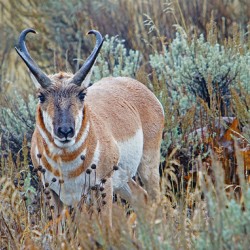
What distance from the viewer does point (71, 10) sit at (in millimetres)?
11461

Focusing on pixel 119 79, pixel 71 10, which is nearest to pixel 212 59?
pixel 119 79

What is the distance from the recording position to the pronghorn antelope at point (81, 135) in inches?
223

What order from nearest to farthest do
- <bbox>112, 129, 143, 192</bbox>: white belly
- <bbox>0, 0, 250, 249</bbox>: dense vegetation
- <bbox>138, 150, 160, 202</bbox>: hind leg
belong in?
<bbox>0, 0, 250, 249</bbox>: dense vegetation, <bbox>112, 129, 143, 192</bbox>: white belly, <bbox>138, 150, 160, 202</bbox>: hind leg

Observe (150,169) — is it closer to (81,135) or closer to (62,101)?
(81,135)

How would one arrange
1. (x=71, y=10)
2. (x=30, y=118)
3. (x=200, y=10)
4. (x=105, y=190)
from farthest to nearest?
(x=71, y=10) < (x=200, y=10) < (x=30, y=118) < (x=105, y=190)

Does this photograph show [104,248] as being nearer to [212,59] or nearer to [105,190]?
[105,190]

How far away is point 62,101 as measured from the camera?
5723 millimetres

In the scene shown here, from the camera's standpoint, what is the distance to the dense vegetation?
3.88 meters

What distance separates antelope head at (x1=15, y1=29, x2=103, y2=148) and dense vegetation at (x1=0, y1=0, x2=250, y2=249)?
0.44 m

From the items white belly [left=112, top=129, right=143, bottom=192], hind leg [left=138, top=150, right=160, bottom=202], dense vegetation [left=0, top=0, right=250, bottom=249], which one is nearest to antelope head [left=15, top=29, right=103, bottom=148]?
dense vegetation [left=0, top=0, right=250, bottom=249]

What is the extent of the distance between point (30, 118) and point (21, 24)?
3.99 meters

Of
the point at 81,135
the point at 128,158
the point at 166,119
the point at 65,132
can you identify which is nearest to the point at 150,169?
the point at 128,158

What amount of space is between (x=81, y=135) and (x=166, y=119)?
6.03 ft

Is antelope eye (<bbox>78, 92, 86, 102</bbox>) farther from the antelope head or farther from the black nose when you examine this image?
the black nose
